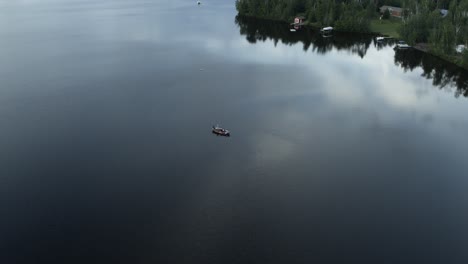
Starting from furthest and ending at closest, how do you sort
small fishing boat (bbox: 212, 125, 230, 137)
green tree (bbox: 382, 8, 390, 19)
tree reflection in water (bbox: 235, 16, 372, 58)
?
green tree (bbox: 382, 8, 390, 19), tree reflection in water (bbox: 235, 16, 372, 58), small fishing boat (bbox: 212, 125, 230, 137)

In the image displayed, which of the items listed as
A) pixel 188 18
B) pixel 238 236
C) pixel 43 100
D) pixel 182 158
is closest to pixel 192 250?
pixel 238 236

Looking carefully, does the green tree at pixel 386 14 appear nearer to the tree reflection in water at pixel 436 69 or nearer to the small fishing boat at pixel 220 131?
the tree reflection in water at pixel 436 69

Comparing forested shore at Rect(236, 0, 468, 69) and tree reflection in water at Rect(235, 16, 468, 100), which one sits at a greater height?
forested shore at Rect(236, 0, 468, 69)

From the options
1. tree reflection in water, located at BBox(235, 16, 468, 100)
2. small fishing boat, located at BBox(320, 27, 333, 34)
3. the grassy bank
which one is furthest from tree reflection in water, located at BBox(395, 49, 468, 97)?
small fishing boat, located at BBox(320, 27, 333, 34)

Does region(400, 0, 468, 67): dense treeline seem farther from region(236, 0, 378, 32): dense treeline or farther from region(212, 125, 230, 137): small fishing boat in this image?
region(212, 125, 230, 137): small fishing boat

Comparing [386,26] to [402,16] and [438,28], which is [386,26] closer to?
[402,16]

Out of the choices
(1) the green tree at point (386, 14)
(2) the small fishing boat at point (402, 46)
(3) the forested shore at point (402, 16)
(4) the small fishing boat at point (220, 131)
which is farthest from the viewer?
(1) the green tree at point (386, 14)

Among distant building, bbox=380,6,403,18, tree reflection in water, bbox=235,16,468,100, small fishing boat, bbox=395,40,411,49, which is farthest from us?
distant building, bbox=380,6,403,18

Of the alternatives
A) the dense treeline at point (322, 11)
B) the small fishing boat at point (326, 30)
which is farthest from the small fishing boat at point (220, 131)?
the dense treeline at point (322, 11)
